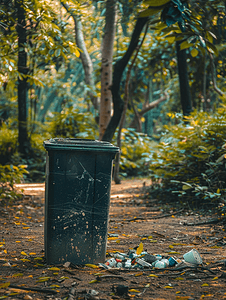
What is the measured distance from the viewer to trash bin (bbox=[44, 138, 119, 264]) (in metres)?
2.47

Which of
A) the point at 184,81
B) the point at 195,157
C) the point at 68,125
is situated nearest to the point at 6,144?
the point at 68,125

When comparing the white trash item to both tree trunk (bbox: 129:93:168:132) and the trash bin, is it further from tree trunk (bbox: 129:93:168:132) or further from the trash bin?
tree trunk (bbox: 129:93:168:132)

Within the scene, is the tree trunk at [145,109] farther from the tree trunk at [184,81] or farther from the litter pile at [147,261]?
the litter pile at [147,261]

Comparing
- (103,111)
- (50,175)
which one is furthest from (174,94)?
(50,175)

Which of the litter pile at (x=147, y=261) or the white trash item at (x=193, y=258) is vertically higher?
the white trash item at (x=193, y=258)

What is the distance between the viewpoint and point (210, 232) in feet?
12.3

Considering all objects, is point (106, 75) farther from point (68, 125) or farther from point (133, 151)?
point (133, 151)

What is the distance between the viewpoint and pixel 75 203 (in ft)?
8.17

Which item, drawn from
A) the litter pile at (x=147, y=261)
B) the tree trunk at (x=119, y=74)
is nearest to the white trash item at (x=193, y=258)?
the litter pile at (x=147, y=261)

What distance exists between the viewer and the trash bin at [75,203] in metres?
2.47

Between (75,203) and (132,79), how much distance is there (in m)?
9.54

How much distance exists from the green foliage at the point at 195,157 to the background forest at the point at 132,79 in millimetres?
19

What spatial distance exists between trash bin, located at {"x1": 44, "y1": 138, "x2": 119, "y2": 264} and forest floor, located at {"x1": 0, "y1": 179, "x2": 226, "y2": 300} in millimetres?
133

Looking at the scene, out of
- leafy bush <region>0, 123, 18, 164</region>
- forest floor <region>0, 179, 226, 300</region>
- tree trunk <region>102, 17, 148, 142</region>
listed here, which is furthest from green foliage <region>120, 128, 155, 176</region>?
forest floor <region>0, 179, 226, 300</region>
